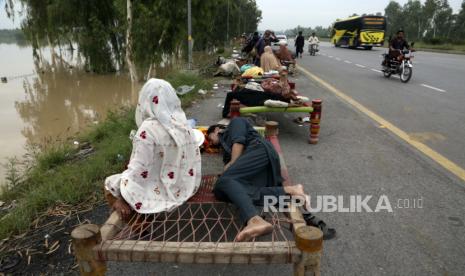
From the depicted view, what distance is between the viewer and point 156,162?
2.61m

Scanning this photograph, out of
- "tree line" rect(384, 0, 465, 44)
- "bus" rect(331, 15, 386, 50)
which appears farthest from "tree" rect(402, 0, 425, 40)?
"bus" rect(331, 15, 386, 50)

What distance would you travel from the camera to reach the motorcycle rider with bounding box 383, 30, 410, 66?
37.3 feet

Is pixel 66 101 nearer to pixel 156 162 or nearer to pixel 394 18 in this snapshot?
pixel 156 162

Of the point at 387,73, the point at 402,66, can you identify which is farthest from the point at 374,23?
the point at 402,66

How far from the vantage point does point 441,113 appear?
6621mm

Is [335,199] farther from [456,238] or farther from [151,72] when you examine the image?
[151,72]

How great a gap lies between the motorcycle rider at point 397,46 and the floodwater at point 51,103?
29.9 ft

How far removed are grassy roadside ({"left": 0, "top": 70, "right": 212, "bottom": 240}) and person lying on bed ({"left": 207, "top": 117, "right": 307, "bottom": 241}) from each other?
5.25 feet

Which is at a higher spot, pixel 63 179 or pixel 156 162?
pixel 156 162

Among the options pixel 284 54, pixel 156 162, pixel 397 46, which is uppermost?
pixel 397 46

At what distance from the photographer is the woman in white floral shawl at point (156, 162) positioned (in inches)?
97.2

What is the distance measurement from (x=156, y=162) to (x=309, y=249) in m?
1.33

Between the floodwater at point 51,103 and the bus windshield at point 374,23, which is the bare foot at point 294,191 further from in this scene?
the bus windshield at point 374,23

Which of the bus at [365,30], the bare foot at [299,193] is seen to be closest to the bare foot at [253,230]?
the bare foot at [299,193]
